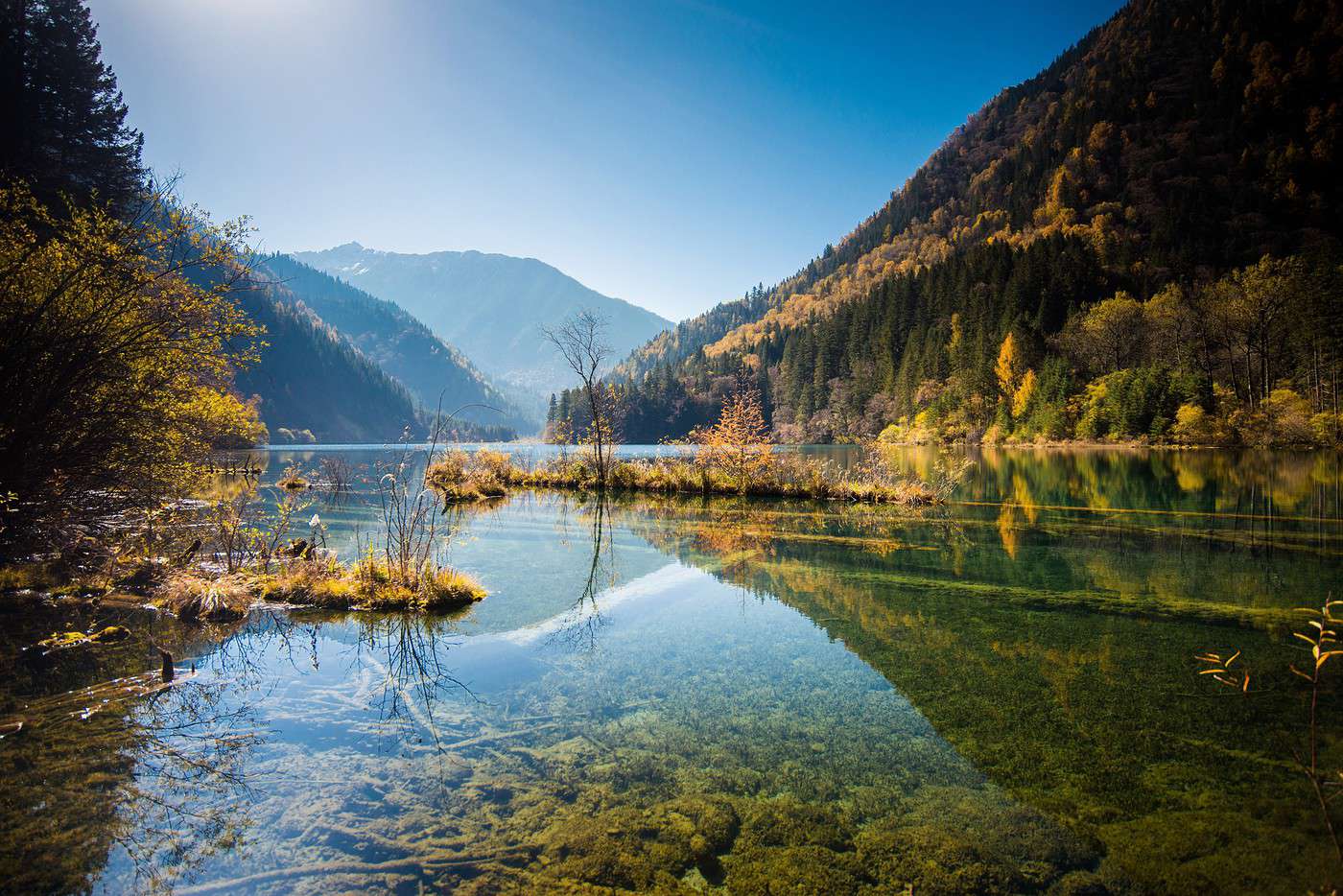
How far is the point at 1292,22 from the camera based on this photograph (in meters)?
106

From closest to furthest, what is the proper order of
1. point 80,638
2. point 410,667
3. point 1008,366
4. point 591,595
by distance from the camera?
point 410,667 → point 80,638 → point 591,595 → point 1008,366

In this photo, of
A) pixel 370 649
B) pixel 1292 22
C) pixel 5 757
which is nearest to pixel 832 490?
pixel 370 649

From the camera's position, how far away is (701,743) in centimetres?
496

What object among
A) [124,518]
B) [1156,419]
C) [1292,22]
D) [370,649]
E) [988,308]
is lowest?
[370,649]

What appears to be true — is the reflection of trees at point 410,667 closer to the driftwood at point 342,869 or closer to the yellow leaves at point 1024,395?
the driftwood at point 342,869

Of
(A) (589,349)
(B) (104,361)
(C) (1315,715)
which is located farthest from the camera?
(A) (589,349)

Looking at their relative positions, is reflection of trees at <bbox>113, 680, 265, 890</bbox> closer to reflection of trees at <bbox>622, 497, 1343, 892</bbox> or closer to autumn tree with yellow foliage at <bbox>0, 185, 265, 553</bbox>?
autumn tree with yellow foliage at <bbox>0, 185, 265, 553</bbox>

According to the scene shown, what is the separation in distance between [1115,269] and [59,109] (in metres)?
97.5

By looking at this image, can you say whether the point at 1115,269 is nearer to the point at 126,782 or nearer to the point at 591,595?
the point at 591,595

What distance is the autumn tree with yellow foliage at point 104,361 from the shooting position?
7.46m

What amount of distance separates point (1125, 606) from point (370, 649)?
34.8ft

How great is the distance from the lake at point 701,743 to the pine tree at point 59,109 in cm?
2388

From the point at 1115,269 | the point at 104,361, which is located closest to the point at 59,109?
the point at 104,361

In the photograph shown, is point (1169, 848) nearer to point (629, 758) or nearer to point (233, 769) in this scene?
point (629, 758)
